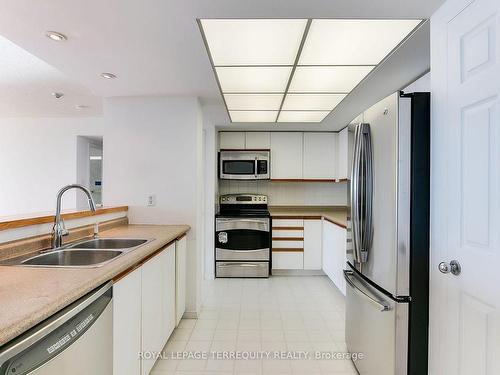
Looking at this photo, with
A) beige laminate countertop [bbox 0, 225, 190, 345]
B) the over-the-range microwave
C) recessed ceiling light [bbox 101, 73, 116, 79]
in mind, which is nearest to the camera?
beige laminate countertop [bbox 0, 225, 190, 345]

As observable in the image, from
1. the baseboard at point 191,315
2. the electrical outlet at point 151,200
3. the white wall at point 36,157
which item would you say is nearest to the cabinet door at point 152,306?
the baseboard at point 191,315

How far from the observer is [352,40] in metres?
1.65

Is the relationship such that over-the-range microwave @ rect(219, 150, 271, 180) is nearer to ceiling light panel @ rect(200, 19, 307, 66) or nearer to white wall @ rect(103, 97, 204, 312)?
white wall @ rect(103, 97, 204, 312)

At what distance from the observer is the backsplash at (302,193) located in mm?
4520

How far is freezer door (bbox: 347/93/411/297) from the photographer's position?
1.42 m

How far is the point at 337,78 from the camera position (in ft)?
7.11

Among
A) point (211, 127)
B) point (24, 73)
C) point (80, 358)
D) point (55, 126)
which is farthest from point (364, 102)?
point (55, 126)

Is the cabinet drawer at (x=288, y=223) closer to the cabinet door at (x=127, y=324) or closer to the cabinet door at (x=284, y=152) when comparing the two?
the cabinet door at (x=284, y=152)

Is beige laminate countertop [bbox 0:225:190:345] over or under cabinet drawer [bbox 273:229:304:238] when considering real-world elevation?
over

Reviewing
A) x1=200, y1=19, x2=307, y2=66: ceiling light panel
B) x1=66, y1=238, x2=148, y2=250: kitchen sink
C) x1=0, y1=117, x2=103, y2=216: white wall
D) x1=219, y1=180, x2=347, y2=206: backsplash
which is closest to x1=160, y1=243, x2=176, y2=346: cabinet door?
x1=66, y1=238, x2=148, y2=250: kitchen sink

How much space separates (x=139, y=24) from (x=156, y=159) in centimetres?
139

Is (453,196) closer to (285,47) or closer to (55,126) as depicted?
(285,47)

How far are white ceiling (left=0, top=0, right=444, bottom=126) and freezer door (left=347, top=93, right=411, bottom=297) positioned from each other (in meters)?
0.52

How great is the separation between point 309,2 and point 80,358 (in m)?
1.78
